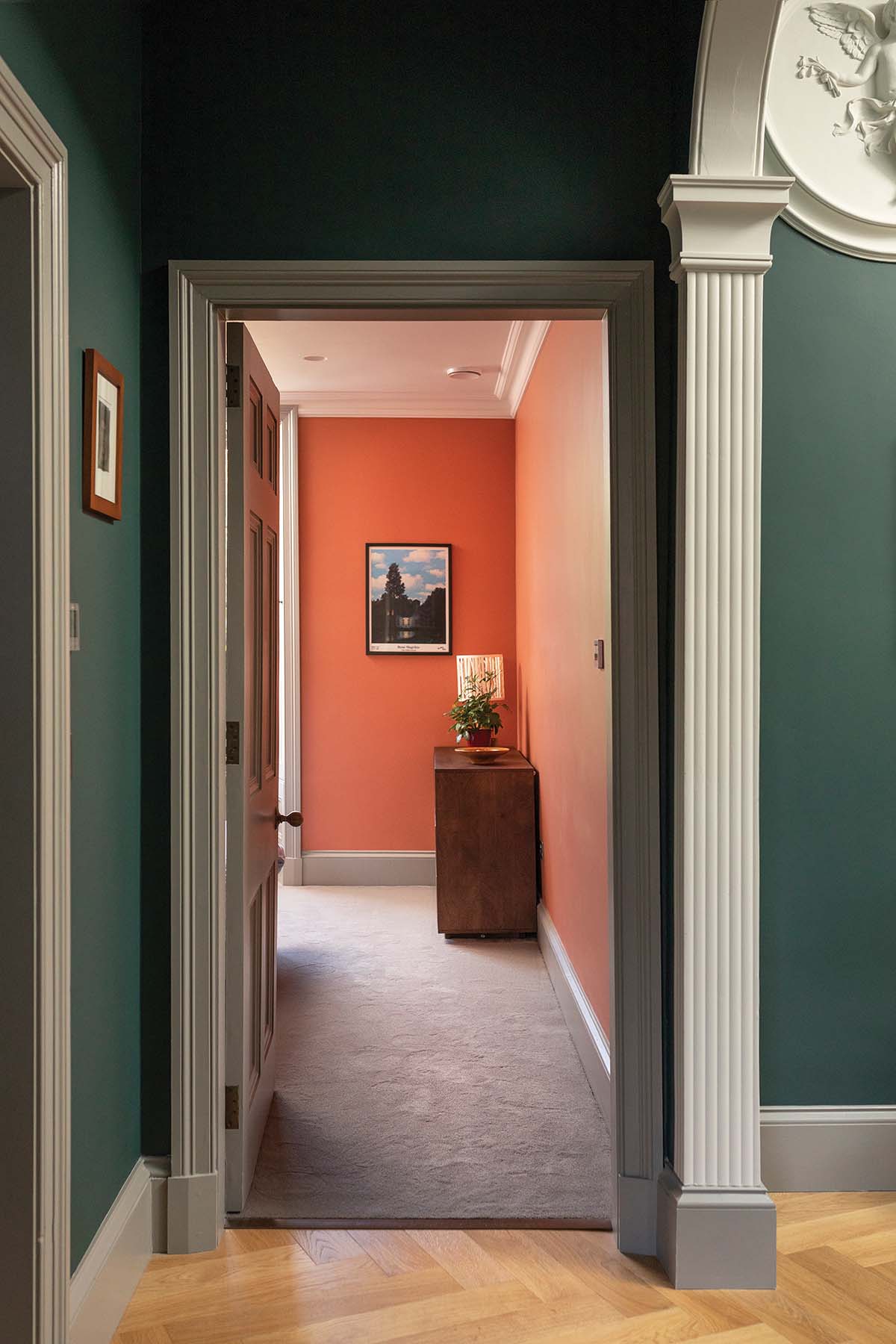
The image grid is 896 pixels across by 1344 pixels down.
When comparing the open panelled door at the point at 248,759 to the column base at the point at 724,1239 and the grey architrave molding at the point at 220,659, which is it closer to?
the grey architrave molding at the point at 220,659

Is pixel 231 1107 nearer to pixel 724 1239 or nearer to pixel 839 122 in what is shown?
pixel 724 1239

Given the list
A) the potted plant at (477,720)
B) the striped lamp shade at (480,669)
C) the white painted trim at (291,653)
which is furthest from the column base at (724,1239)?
the white painted trim at (291,653)

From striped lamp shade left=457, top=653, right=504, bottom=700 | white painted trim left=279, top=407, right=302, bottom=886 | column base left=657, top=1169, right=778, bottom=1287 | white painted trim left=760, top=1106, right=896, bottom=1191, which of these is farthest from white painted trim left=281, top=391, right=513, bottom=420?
column base left=657, top=1169, right=778, bottom=1287

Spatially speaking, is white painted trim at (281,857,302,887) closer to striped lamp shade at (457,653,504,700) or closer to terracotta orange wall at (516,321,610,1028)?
striped lamp shade at (457,653,504,700)

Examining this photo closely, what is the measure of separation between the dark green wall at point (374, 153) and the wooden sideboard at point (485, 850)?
8.57ft

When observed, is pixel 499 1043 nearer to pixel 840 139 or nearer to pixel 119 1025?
pixel 119 1025

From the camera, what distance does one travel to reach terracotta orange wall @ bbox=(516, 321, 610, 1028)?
122 inches

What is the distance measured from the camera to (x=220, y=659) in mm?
2305

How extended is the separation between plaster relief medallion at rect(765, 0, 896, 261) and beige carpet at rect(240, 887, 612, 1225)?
2.46 m

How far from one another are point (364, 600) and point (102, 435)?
4164 mm

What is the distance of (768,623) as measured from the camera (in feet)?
8.00

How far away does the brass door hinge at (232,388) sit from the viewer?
96.0 inches

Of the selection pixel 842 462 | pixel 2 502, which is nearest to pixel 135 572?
pixel 2 502

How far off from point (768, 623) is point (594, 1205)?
4.90 feet
